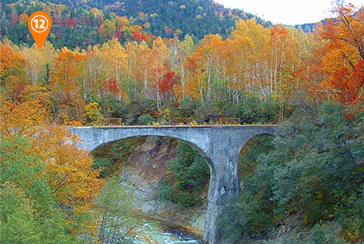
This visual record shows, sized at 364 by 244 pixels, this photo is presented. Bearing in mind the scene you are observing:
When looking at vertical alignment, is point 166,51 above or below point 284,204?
above

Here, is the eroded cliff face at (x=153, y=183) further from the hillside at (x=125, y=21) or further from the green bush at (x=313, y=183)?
the hillside at (x=125, y=21)

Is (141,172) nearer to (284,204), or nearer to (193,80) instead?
(193,80)

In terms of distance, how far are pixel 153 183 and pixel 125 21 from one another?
6349 cm

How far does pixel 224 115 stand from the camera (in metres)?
35.1

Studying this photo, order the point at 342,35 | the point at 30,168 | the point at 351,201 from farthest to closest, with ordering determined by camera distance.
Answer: the point at 342,35
the point at 351,201
the point at 30,168

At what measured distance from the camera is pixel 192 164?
3173 cm

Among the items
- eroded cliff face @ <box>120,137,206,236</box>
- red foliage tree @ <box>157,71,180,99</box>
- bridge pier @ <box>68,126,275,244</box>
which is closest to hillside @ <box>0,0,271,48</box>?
red foliage tree @ <box>157,71,180,99</box>

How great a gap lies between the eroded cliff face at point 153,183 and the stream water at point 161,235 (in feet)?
3.85

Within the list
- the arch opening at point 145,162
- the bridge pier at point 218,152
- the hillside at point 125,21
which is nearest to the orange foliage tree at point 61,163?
the bridge pier at point 218,152

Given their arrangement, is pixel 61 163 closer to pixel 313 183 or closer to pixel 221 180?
pixel 313 183

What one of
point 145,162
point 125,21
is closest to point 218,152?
point 145,162

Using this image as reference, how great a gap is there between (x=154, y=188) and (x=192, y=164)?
5.65 metres

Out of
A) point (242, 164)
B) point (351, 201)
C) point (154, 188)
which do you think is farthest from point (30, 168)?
point (154, 188)

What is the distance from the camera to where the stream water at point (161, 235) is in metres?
24.8
